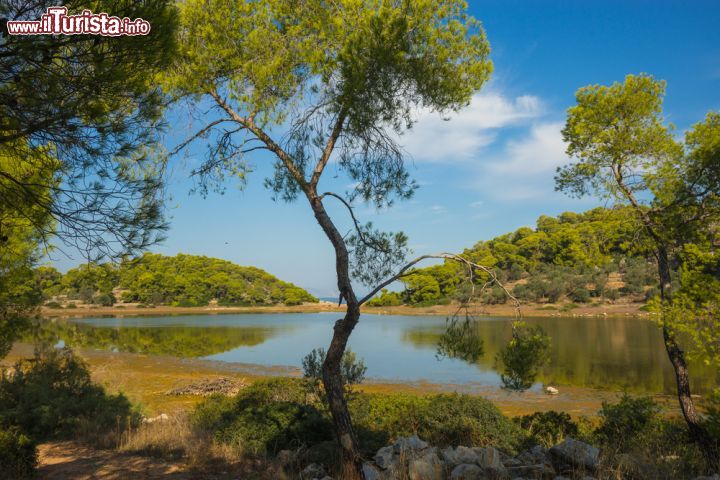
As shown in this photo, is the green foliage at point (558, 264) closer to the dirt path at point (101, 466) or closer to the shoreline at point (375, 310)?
the shoreline at point (375, 310)

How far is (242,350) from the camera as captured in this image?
3075cm

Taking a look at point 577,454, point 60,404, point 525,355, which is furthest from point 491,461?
point 60,404

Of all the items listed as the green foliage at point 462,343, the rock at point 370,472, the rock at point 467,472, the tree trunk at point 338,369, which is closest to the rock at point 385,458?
the rock at point 370,472

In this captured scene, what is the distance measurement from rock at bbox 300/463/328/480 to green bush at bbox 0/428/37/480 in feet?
11.9

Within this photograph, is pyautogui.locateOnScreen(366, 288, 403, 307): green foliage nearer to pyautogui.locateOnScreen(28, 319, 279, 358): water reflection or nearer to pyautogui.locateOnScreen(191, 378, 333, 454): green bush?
pyautogui.locateOnScreen(28, 319, 279, 358): water reflection

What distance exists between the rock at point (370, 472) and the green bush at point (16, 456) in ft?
14.5

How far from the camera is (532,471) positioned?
553 centimetres

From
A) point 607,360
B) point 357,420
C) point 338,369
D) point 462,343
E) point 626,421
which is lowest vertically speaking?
point 607,360

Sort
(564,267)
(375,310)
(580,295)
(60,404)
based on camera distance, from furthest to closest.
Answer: (375,310)
(564,267)
(580,295)
(60,404)

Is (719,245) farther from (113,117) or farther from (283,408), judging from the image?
(113,117)

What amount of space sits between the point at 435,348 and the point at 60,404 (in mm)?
23435

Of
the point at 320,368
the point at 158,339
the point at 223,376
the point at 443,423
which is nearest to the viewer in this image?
the point at 443,423

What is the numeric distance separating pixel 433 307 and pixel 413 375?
53.4 m

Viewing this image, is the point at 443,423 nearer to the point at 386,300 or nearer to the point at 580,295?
the point at 580,295
